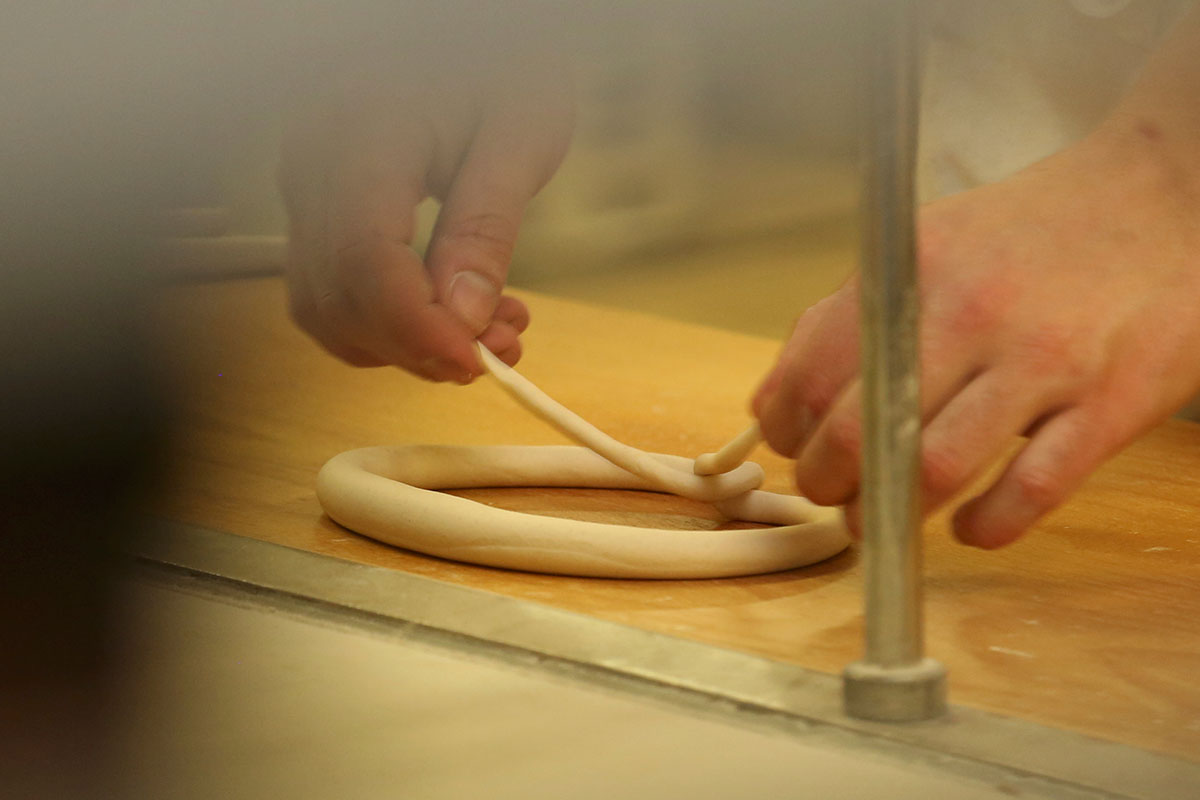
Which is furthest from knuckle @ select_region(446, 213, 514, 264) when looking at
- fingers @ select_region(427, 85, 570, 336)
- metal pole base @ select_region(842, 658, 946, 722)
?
metal pole base @ select_region(842, 658, 946, 722)

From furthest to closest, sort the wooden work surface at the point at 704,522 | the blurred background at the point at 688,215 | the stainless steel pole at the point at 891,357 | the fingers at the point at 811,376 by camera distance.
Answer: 1. the blurred background at the point at 688,215
2. the fingers at the point at 811,376
3. the wooden work surface at the point at 704,522
4. the stainless steel pole at the point at 891,357

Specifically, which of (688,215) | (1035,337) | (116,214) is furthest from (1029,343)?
(688,215)

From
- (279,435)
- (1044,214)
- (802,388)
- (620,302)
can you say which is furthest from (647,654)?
(620,302)

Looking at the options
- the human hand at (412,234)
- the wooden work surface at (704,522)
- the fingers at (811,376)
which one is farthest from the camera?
the human hand at (412,234)

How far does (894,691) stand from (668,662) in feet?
0.29

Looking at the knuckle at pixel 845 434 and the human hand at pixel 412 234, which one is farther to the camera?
the human hand at pixel 412 234

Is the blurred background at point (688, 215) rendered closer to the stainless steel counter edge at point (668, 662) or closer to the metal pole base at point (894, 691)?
the stainless steel counter edge at point (668, 662)

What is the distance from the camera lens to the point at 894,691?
0.38m

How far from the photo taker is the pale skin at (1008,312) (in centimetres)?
53

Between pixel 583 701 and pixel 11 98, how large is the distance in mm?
302

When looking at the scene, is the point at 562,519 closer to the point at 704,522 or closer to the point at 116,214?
the point at 704,522

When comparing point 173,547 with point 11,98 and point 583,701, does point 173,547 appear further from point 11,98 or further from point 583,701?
point 11,98

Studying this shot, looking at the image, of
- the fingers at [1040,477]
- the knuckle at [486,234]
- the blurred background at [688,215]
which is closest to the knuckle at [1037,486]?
the fingers at [1040,477]

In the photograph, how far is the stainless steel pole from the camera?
34cm
